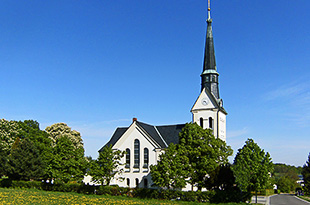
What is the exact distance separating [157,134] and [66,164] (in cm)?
1664

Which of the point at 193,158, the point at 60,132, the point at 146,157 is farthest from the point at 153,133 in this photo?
the point at 60,132

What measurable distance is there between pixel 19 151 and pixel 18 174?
3.20 metres

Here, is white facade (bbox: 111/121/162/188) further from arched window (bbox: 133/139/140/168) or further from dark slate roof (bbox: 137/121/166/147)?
dark slate roof (bbox: 137/121/166/147)

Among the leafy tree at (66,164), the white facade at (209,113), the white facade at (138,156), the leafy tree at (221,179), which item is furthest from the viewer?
the white facade at (209,113)

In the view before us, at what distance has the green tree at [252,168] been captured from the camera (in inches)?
1280

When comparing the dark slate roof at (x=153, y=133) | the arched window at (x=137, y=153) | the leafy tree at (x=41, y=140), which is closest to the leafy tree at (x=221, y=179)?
the dark slate roof at (x=153, y=133)

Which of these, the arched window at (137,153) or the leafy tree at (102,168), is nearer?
the leafy tree at (102,168)

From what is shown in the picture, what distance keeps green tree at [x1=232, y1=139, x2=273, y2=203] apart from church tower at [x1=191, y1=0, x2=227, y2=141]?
588 inches

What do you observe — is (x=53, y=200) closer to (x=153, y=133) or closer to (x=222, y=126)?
(x=153, y=133)

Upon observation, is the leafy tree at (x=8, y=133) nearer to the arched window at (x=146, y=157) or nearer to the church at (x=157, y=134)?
the church at (x=157, y=134)

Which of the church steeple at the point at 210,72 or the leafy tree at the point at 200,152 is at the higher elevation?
the church steeple at the point at 210,72

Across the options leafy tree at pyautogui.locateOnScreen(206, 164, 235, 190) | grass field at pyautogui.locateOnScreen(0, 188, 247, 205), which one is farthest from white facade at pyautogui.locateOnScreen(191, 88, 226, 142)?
grass field at pyautogui.locateOnScreen(0, 188, 247, 205)

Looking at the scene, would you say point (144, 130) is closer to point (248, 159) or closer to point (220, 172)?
point (220, 172)

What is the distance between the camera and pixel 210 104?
49812mm
